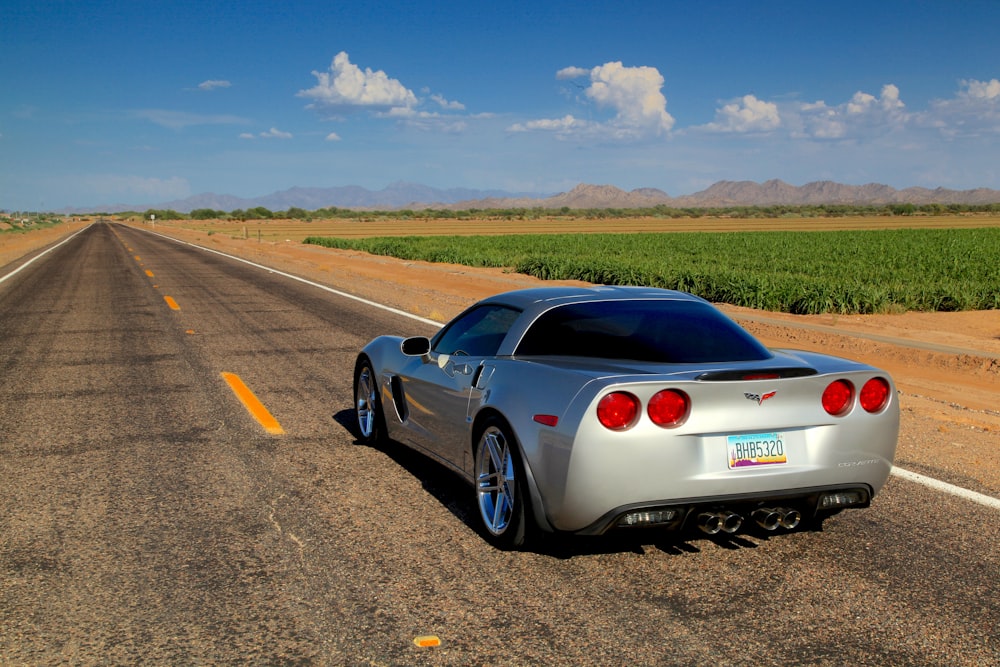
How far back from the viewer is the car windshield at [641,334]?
16.0 feet

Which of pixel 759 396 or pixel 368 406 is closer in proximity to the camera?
pixel 759 396

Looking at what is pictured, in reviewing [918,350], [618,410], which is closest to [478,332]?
[618,410]

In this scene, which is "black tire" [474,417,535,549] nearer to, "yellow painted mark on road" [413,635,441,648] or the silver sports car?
the silver sports car

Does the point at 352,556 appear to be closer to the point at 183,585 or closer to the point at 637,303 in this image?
the point at 183,585

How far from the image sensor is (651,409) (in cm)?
417

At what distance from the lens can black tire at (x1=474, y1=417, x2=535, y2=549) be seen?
14.8ft

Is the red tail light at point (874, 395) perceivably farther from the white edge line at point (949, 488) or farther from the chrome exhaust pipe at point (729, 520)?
the white edge line at point (949, 488)

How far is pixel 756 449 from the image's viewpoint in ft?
14.0

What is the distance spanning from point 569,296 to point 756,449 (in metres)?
1.51

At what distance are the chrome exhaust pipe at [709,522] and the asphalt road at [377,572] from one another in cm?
23

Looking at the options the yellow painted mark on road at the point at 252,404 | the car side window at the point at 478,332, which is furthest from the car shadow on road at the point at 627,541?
the yellow painted mark on road at the point at 252,404

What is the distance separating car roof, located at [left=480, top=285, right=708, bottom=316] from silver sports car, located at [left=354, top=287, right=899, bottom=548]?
0.02 m

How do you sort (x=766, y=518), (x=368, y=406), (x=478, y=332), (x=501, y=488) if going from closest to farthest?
(x=766, y=518), (x=501, y=488), (x=478, y=332), (x=368, y=406)

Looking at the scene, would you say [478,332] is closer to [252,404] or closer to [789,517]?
[789,517]
